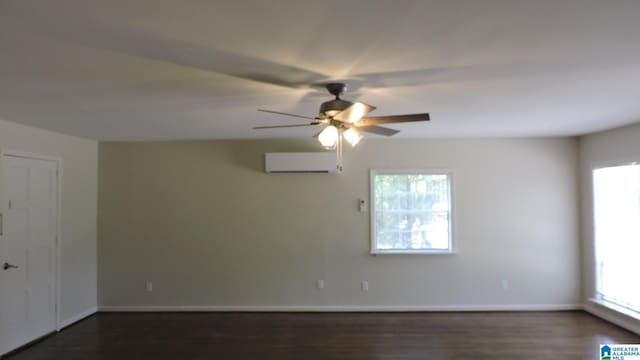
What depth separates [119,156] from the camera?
5508 millimetres

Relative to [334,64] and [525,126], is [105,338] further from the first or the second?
[525,126]

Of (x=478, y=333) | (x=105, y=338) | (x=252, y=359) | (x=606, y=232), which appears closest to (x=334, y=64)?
(x=252, y=359)

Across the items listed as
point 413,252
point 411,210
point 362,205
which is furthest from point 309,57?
point 413,252

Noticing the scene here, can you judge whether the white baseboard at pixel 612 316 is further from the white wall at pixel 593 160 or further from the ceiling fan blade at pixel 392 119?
the ceiling fan blade at pixel 392 119

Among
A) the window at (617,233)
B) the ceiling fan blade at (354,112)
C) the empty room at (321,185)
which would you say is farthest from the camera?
the window at (617,233)

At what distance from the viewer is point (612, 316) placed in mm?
4777

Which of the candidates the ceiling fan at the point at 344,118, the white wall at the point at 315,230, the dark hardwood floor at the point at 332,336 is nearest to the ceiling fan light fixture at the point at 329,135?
the ceiling fan at the point at 344,118

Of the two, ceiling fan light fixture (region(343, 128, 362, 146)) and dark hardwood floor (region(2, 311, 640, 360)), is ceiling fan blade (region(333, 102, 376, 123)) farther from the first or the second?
dark hardwood floor (region(2, 311, 640, 360))

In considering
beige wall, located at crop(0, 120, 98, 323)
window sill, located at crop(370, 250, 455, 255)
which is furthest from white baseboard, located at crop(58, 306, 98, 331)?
window sill, located at crop(370, 250, 455, 255)

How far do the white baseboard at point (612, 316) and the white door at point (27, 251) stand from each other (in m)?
6.55

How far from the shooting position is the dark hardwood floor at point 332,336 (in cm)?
396

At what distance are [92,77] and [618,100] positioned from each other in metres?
3.97

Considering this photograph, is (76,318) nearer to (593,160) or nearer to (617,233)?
(617,233)

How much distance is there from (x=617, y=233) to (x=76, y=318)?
262 inches
